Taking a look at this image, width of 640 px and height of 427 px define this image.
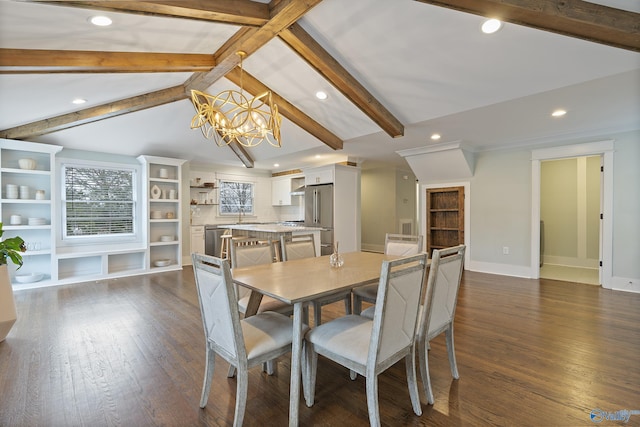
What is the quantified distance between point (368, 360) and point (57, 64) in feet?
11.7

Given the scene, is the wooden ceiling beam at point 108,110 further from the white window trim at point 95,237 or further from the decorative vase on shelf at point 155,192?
the decorative vase on shelf at point 155,192

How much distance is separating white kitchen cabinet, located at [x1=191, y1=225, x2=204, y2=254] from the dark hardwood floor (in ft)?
10.5

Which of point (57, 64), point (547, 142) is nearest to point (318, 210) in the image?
point (547, 142)

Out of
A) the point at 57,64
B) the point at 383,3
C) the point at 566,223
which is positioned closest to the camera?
the point at 383,3

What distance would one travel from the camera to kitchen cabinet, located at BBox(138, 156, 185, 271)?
5740 mm

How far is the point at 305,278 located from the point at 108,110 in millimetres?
3938

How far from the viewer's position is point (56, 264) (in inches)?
188

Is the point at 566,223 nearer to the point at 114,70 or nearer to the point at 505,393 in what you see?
the point at 505,393

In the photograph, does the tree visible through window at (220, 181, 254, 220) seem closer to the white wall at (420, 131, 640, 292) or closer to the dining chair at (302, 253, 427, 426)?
the white wall at (420, 131, 640, 292)

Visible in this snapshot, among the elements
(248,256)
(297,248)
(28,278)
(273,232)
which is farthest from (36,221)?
(297,248)

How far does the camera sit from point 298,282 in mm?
1937

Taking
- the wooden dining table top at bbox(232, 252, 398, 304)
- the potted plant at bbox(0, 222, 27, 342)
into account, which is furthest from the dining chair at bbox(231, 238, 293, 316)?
the potted plant at bbox(0, 222, 27, 342)

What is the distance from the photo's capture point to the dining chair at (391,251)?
8.83ft

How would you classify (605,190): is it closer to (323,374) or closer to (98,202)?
(323,374)
